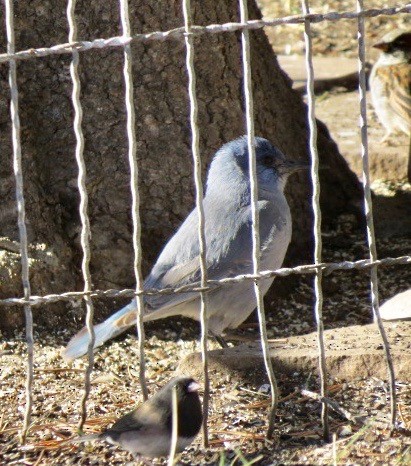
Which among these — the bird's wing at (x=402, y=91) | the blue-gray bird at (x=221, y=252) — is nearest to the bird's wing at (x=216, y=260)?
the blue-gray bird at (x=221, y=252)

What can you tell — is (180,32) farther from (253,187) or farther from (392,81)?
(392,81)

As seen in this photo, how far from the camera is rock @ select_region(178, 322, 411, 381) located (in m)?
4.55

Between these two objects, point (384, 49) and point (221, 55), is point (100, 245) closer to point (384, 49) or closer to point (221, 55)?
point (221, 55)

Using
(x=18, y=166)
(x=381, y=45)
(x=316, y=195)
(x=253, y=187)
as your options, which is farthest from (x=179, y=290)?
(x=381, y=45)

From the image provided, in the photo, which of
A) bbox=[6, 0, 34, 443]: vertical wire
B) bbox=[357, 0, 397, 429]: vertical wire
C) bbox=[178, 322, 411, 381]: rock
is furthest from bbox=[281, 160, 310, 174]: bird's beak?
bbox=[6, 0, 34, 443]: vertical wire

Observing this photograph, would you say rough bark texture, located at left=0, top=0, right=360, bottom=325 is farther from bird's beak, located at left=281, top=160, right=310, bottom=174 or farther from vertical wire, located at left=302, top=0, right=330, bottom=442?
vertical wire, located at left=302, top=0, right=330, bottom=442

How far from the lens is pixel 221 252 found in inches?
199

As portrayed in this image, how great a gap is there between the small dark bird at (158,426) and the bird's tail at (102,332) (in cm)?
82

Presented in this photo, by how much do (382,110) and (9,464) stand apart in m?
5.40

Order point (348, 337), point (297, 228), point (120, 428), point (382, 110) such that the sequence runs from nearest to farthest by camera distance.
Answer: point (120, 428) < point (348, 337) < point (297, 228) < point (382, 110)

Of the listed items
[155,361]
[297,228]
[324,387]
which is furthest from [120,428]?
[297,228]

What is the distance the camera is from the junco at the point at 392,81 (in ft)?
27.3

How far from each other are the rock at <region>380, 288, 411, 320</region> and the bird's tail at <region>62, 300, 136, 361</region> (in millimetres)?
1268

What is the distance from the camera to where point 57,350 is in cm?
528
